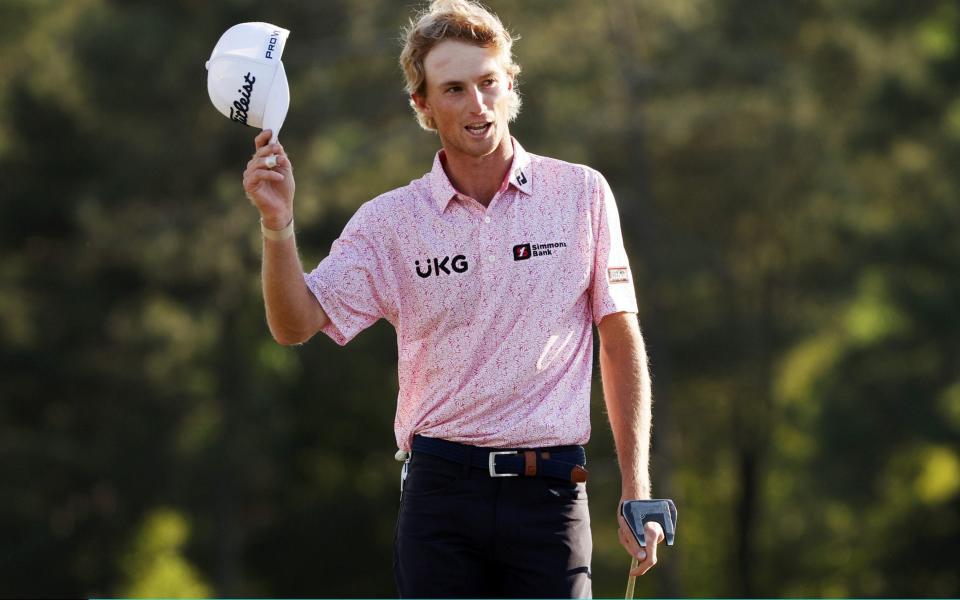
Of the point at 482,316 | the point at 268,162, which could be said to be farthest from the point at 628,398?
the point at 268,162

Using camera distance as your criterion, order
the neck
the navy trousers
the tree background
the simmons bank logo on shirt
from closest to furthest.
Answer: the navy trousers
the simmons bank logo on shirt
the neck
the tree background

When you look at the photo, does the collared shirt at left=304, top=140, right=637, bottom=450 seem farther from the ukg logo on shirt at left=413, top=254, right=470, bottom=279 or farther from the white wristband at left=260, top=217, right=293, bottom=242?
the white wristband at left=260, top=217, right=293, bottom=242

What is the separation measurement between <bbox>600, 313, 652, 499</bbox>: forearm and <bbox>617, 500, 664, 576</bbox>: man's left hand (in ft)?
0.30

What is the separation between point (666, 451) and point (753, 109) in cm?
555

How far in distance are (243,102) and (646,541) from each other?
154cm

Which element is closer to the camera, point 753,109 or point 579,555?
point 579,555

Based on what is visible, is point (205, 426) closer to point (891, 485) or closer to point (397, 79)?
point (397, 79)

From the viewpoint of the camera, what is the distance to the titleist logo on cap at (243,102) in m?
4.18

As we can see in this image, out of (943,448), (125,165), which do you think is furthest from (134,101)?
(943,448)

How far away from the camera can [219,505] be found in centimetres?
2470

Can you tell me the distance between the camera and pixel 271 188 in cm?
398

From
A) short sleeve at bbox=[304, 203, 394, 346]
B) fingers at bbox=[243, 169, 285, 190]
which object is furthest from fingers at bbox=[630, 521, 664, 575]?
fingers at bbox=[243, 169, 285, 190]

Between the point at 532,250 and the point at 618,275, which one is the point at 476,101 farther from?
the point at 618,275

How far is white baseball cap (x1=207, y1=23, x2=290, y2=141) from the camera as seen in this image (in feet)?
13.7
